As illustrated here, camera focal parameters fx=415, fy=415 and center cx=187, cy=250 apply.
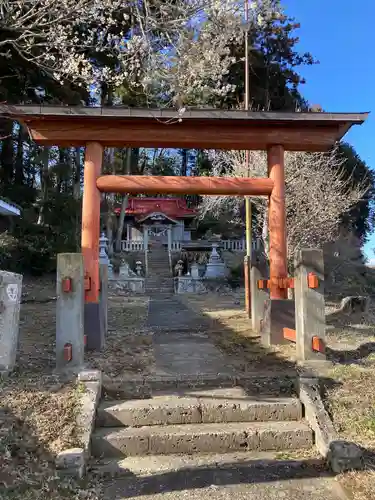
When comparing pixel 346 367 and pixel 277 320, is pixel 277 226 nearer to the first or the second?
pixel 277 320

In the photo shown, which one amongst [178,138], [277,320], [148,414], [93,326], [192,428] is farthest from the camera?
[178,138]

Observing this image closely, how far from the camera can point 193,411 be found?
4195mm

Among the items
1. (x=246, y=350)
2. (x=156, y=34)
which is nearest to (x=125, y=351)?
(x=246, y=350)

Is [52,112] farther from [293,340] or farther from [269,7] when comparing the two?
[293,340]

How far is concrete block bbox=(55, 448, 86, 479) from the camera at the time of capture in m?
3.28

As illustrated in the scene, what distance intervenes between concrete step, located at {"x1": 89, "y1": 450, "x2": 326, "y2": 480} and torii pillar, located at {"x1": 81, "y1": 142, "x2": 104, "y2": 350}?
2.46 m

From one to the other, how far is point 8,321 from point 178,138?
370cm

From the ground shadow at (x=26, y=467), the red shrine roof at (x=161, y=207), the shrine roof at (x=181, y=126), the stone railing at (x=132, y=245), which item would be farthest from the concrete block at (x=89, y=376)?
the red shrine roof at (x=161, y=207)

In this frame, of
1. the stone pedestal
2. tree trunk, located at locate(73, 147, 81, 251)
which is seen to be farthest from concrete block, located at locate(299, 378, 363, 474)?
the stone pedestal

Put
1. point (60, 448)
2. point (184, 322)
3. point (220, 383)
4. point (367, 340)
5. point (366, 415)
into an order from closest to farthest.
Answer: point (60, 448), point (366, 415), point (220, 383), point (367, 340), point (184, 322)

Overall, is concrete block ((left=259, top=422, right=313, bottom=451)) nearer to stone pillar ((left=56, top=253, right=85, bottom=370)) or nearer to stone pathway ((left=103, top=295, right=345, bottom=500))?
stone pathway ((left=103, top=295, right=345, bottom=500))

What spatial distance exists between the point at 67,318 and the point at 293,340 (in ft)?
10.7

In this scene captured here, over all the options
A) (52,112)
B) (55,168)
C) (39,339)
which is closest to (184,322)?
(39,339)

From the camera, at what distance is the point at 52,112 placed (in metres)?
6.05
